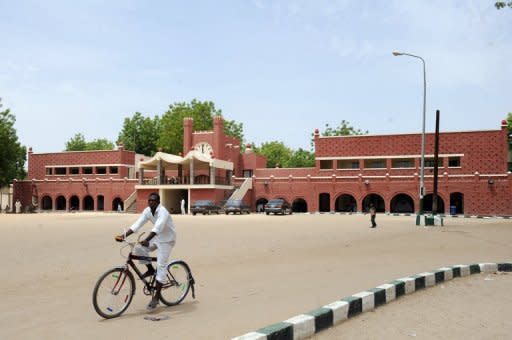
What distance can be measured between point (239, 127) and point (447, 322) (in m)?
69.4

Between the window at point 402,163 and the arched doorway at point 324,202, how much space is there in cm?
705

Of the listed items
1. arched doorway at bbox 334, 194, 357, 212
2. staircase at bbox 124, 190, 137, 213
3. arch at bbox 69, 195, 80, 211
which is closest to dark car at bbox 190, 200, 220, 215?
staircase at bbox 124, 190, 137, 213

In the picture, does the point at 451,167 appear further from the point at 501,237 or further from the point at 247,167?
the point at 501,237

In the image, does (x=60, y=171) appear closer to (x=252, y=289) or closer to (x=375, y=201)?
(x=375, y=201)

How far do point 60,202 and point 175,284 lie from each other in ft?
180

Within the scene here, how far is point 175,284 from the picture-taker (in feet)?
22.9

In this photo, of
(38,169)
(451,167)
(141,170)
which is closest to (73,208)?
(38,169)

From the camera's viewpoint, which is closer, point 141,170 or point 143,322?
point 143,322

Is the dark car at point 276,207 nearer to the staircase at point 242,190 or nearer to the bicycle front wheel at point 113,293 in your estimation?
the staircase at point 242,190

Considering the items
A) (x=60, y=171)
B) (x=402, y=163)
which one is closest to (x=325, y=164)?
(x=402, y=163)

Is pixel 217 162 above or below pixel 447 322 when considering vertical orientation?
above

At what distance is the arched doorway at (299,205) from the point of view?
4994 cm

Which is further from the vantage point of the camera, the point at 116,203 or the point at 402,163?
the point at 116,203

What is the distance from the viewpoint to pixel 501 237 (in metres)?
18.1
